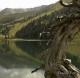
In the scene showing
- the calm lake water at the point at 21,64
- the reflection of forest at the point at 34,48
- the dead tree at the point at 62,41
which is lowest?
the reflection of forest at the point at 34,48

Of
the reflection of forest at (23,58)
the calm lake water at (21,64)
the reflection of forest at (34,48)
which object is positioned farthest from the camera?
the reflection of forest at (34,48)

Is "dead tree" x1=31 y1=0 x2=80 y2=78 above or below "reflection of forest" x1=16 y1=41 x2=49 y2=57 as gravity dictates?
above

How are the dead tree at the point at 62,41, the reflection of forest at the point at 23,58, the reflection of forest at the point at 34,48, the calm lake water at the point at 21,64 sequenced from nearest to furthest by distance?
1. the dead tree at the point at 62,41
2. the calm lake water at the point at 21,64
3. the reflection of forest at the point at 23,58
4. the reflection of forest at the point at 34,48

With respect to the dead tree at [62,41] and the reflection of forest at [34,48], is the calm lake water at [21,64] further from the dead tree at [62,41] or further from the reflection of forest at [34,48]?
the dead tree at [62,41]

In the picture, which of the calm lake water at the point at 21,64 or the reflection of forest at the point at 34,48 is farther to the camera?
the reflection of forest at the point at 34,48

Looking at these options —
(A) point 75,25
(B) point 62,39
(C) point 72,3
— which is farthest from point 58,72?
(C) point 72,3

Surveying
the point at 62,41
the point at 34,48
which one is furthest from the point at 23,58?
the point at 62,41

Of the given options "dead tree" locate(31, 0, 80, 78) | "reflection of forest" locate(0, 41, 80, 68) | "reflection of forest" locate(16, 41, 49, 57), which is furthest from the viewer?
"reflection of forest" locate(16, 41, 49, 57)

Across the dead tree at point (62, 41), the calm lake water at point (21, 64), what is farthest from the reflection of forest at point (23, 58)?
the dead tree at point (62, 41)

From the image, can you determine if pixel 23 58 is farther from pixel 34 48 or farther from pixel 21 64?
pixel 34 48

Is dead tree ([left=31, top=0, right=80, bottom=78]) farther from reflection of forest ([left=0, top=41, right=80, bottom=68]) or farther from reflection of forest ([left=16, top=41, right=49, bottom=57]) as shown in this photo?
reflection of forest ([left=16, top=41, right=49, bottom=57])

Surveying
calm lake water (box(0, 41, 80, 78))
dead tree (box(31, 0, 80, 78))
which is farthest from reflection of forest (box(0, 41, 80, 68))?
dead tree (box(31, 0, 80, 78))

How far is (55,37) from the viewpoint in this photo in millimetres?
7293

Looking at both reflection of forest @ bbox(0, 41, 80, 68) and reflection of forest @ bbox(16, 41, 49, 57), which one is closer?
reflection of forest @ bbox(0, 41, 80, 68)
